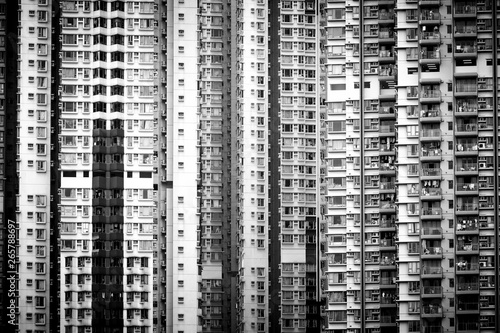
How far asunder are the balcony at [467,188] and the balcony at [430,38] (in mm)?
9437

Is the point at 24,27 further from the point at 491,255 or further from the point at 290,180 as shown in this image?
the point at 491,255

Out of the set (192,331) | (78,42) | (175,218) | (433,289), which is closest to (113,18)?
(78,42)

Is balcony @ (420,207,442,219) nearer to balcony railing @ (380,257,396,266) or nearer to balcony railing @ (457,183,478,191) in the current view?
balcony railing @ (457,183,478,191)

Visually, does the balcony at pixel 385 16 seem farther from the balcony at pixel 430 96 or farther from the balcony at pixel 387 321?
the balcony at pixel 387 321

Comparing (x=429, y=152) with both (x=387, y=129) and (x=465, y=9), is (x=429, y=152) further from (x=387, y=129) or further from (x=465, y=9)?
(x=465, y=9)

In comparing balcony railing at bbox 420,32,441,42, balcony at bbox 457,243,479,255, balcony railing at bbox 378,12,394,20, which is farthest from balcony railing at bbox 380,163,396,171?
balcony railing at bbox 378,12,394,20

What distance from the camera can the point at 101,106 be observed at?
92938mm

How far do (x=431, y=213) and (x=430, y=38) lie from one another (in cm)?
1146

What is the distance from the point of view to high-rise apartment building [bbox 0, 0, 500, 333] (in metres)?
87.8

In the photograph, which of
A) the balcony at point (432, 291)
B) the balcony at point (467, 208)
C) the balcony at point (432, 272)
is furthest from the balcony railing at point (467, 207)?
the balcony at point (432, 291)

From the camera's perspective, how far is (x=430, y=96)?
289ft

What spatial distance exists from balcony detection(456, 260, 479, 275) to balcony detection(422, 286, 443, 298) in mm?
1647

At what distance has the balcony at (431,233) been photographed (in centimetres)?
8762

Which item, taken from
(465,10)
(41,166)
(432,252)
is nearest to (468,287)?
(432,252)
